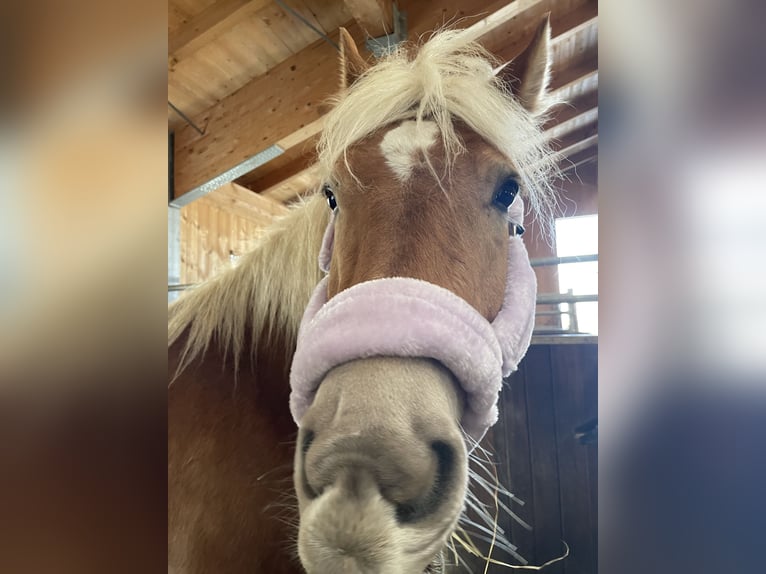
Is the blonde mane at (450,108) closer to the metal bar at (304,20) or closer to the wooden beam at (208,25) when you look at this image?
the metal bar at (304,20)

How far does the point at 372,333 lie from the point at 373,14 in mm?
464

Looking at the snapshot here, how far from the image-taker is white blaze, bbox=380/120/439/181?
0.45 m

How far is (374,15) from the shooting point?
582 mm

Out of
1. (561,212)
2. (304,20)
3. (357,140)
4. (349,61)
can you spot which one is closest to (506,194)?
(561,212)

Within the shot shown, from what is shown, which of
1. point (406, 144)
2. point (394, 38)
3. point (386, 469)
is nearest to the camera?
point (386, 469)

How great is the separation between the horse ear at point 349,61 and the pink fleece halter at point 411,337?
33 cm

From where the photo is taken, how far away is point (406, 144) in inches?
18.0

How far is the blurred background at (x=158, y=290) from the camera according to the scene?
0.33m

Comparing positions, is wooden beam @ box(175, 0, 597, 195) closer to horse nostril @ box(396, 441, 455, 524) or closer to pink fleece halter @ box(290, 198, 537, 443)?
pink fleece halter @ box(290, 198, 537, 443)

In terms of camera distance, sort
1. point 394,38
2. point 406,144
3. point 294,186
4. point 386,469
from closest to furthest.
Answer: point 386,469
point 406,144
point 394,38
point 294,186

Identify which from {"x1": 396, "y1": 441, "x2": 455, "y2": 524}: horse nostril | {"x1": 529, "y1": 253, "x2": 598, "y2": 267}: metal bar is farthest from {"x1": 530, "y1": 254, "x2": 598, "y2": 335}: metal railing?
{"x1": 396, "y1": 441, "x2": 455, "y2": 524}: horse nostril

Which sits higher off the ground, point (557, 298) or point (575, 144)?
point (575, 144)

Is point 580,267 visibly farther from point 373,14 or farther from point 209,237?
point 209,237

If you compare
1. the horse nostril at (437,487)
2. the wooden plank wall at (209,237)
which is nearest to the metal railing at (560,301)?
the horse nostril at (437,487)
